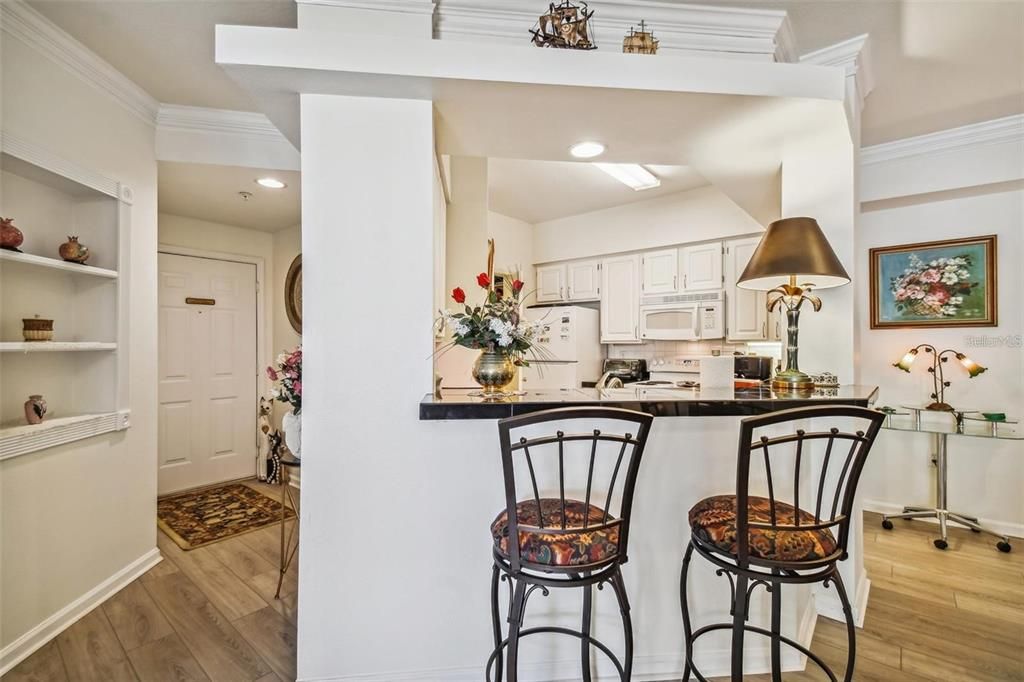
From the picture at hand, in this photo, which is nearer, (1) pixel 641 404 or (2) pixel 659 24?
(1) pixel 641 404

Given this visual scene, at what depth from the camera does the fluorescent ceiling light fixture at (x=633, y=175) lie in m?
3.36

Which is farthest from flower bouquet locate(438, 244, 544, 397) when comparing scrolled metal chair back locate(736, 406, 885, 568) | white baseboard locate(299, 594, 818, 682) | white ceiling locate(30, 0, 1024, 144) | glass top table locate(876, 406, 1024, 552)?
glass top table locate(876, 406, 1024, 552)

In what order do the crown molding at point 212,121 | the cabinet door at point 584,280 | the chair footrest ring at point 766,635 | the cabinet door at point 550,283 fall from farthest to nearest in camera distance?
the cabinet door at point 550,283 < the cabinet door at point 584,280 < the crown molding at point 212,121 < the chair footrest ring at point 766,635

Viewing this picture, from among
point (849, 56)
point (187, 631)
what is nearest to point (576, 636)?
point (187, 631)

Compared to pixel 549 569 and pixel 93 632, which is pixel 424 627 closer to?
pixel 549 569

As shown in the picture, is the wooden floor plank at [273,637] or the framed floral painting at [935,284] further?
the framed floral painting at [935,284]

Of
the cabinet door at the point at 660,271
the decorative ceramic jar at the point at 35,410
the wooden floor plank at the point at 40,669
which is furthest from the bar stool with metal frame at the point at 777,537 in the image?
the cabinet door at the point at 660,271

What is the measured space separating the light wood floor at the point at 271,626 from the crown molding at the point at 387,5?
254cm

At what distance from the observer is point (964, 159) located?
9.32 ft

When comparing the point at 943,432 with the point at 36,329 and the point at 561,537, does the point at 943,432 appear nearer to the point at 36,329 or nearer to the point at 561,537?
the point at 561,537

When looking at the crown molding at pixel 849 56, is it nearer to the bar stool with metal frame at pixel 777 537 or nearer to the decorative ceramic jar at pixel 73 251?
the bar stool with metal frame at pixel 777 537

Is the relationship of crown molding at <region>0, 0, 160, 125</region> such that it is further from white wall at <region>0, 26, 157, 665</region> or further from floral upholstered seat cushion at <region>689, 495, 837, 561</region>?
floral upholstered seat cushion at <region>689, 495, 837, 561</region>

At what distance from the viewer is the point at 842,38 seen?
201 cm

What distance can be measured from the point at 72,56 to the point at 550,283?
3.95 meters
